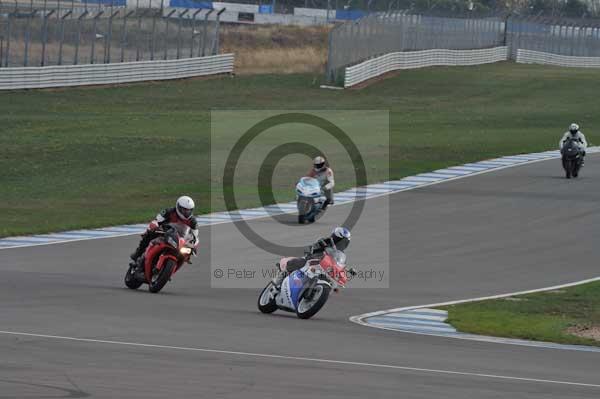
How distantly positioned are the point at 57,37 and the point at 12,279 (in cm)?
3870

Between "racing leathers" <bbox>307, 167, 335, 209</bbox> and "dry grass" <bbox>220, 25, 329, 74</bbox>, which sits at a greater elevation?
"dry grass" <bbox>220, 25, 329, 74</bbox>

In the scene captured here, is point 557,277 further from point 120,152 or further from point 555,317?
point 120,152

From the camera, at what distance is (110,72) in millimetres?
60375

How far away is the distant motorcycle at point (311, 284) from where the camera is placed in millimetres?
17469

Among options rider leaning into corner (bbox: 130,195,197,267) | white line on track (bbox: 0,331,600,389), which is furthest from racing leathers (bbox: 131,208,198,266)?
white line on track (bbox: 0,331,600,389)

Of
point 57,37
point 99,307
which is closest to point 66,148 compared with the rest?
point 57,37

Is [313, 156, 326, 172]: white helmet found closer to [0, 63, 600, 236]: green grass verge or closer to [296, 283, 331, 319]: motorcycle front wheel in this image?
[0, 63, 600, 236]: green grass verge

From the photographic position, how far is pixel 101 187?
3406 centimetres

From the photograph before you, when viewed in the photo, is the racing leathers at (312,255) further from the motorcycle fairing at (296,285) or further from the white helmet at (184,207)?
the white helmet at (184,207)

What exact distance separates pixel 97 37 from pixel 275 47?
108ft

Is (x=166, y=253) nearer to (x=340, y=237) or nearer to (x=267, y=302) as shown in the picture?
(x=267, y=302)

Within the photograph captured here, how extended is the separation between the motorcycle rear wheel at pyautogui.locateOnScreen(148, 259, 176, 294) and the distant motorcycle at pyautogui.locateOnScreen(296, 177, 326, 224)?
9.20 m

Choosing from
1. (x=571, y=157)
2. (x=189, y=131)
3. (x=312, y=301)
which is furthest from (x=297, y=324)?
(x=189, y=131)

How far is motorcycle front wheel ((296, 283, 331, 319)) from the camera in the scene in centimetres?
1759
